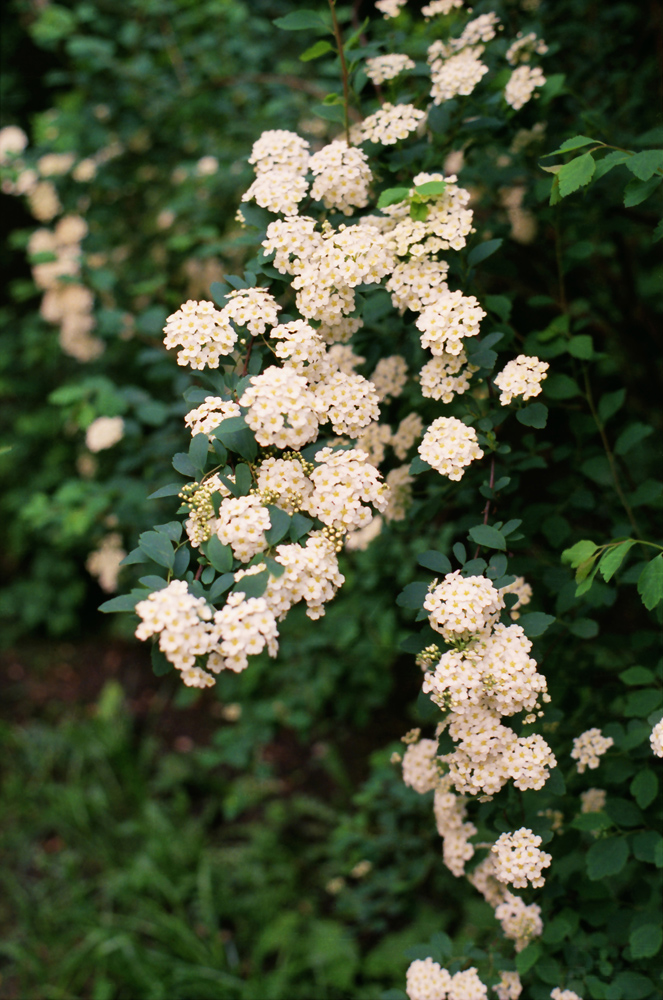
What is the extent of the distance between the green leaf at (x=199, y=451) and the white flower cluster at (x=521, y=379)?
1.52 feet

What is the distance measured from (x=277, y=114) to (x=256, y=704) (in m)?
2.01

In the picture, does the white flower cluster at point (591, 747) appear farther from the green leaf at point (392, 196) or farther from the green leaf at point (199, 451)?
the green leaf at point (392, 196)

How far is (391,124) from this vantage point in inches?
51.8

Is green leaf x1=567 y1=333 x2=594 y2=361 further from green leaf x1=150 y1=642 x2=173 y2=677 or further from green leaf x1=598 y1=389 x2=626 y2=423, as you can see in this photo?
green leaf x1=150 y1=642 x2=173 y2=677

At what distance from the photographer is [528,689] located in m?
1.05

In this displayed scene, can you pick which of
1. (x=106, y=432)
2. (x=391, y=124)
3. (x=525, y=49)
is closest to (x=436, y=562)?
(x=391, y=124)

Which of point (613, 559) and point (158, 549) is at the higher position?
point (158, 549)

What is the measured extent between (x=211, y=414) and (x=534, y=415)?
20.2 inches

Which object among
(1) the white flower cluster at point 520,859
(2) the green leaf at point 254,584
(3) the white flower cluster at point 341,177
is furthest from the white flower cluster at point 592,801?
(3) the white flower cluster at point 341,177

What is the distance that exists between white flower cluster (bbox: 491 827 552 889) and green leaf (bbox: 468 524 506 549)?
44 centimetres

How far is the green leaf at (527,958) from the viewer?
4.09ft

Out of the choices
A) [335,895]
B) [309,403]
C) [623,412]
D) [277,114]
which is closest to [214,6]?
[277,114]

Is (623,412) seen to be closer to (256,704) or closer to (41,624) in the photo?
(256,704)

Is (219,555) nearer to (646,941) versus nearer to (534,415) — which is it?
(534,415)
